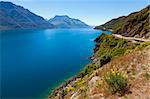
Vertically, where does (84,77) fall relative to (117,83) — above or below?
below

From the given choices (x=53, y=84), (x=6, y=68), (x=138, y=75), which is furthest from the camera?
(x=6, y=68)

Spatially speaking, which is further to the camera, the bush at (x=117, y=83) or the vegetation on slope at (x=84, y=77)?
the vegetation on slope at (x=84, y=77)

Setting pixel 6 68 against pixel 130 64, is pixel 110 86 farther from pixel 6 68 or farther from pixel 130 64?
pixel 6 68

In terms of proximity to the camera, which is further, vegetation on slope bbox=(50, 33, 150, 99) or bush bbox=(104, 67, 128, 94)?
vegetation on slope bbox=(50, 33, 150, 99)

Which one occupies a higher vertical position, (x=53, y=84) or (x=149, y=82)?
(x=149, y=82)

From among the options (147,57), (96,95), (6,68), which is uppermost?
(147,57)

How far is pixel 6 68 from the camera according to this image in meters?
81.2

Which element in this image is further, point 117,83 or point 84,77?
point 84,77

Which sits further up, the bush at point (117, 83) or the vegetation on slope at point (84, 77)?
the bush at point (117, 83)

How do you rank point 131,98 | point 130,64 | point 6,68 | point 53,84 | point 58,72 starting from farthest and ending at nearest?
point 6,68
point 58,72
point 53,84
point 130,64
point 131,98

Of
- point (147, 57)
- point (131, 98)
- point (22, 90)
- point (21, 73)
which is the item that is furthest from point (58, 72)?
point (131, 98)

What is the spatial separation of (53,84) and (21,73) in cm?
1784

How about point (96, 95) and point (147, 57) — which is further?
point (147, 57)

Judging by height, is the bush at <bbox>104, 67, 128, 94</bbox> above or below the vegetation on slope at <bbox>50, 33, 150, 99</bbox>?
above
